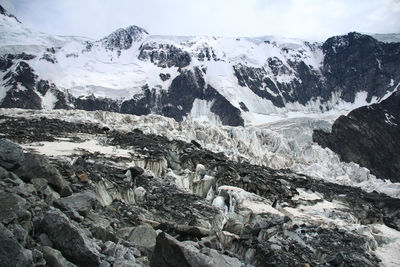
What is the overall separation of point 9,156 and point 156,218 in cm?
442

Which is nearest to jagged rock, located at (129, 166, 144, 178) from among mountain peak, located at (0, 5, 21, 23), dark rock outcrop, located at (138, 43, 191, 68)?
dark rock outcrop, located at (138, 43, 191, 68)

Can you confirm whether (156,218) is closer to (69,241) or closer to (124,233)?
(124,233)

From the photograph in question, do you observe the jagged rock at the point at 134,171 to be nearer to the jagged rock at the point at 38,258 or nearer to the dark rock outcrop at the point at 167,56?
the jagged rock at the point at 38,258

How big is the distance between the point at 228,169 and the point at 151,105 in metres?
134

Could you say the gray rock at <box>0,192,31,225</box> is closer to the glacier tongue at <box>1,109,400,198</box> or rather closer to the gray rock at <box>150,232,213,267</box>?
the gray rock at <box>150,232,213,267</box>

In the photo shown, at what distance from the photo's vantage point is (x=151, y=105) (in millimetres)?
154875

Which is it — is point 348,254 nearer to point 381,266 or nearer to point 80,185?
point 381,266

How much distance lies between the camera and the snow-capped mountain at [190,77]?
472ft

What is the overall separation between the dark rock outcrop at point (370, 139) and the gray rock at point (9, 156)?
93295 mm

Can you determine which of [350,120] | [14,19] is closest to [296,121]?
[350,120]

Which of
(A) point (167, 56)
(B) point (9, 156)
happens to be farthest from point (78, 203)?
(A) point (167, 56)

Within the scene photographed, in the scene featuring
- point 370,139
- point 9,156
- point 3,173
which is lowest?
point 370,139

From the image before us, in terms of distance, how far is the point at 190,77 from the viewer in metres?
170

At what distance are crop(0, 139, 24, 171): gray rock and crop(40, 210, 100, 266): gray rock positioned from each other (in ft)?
11.9
